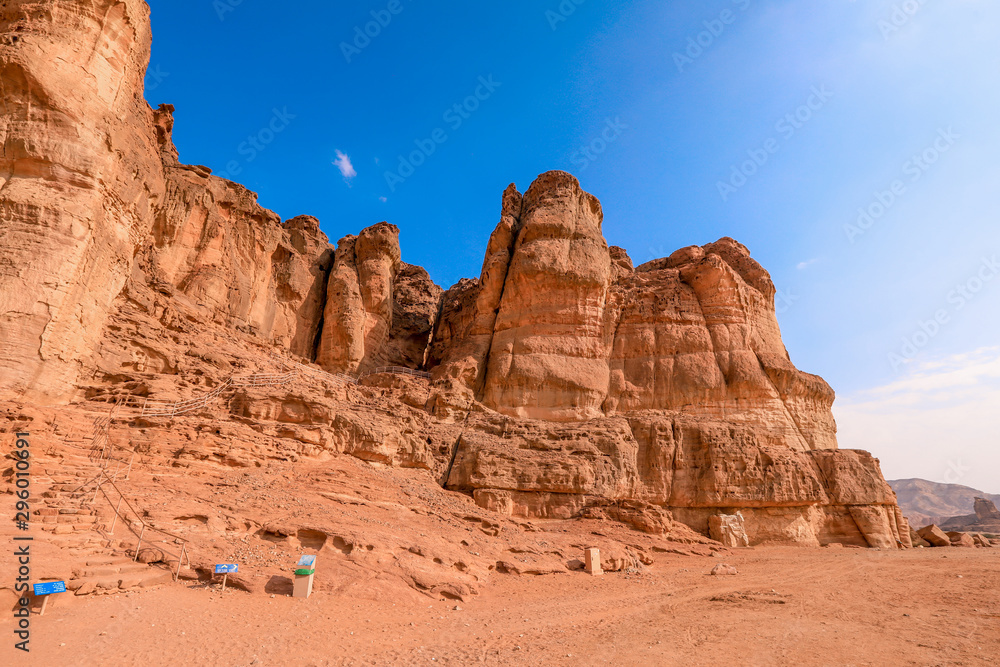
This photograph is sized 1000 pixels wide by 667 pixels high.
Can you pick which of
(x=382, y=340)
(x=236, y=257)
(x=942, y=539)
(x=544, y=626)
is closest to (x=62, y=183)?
(x=236, y=257)

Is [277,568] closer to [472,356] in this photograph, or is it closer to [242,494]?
[242,494]

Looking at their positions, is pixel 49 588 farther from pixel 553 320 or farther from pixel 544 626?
pixel 553 320

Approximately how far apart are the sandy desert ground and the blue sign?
1.72ft

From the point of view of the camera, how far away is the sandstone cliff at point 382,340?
1598 cm

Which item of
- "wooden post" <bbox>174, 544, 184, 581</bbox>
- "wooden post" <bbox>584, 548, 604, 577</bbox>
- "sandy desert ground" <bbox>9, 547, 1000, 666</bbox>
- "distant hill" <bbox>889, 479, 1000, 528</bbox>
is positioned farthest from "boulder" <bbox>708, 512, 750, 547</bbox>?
"distant hill" <bbox>889, 479, 1000, 528</bbox>

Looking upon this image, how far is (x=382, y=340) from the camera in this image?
126ft

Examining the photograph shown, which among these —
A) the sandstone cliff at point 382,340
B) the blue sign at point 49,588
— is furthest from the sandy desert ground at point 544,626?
the sandstone cliff at point 382,340

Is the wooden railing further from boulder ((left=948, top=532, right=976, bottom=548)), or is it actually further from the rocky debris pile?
boulder ((left=948, top=532, right=976, bottom=548))

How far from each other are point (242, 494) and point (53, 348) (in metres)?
7.20

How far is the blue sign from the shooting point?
7824 mm

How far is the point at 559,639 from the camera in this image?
414 inches

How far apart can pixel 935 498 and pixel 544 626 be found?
154 m

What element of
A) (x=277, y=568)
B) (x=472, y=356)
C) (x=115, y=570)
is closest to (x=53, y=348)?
(x=115, y=570)

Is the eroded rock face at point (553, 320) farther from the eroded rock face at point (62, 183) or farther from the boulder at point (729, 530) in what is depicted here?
the eroded rock face at point (62, 183)
